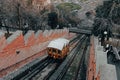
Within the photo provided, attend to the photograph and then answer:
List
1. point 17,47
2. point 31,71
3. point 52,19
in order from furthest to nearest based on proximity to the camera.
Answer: point 52,19, point 31,71, point 17,47

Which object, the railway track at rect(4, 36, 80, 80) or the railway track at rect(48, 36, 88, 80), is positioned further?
the railway track at rect(48, 36, 88, 80)

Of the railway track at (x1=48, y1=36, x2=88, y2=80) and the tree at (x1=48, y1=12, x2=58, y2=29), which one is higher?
the tree at (x1=48, y1=12, x2=58, y2=29)

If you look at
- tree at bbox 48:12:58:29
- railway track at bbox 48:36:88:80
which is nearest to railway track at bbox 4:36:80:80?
railway track at bbox 48:36:88:80

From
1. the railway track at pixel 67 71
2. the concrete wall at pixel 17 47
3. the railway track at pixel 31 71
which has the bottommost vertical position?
the railway track at pixel 67 71

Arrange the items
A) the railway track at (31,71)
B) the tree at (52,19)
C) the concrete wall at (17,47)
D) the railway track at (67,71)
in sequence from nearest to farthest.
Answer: the concrete wall at (17,47) → the railway track at (31,71) → the railway track at (67,71) → the tree at (52,19)

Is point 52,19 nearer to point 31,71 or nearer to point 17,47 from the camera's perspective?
point 31,71

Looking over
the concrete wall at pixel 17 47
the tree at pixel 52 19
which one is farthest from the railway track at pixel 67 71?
the tree at pixel 52 19

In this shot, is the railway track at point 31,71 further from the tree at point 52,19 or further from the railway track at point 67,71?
the tree at point 52,19

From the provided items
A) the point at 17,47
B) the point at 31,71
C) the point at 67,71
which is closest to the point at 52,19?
the point at 67,71

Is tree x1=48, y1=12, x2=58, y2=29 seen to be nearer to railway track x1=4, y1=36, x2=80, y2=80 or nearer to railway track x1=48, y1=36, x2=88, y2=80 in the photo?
railway track x1=48, y1=36, x2=88, y2=80

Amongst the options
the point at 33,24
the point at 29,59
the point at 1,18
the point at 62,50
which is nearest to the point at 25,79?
the point at 29,59

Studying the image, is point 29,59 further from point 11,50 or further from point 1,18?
point 1,18
